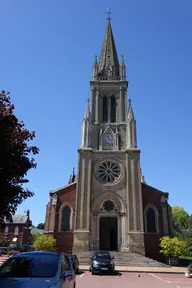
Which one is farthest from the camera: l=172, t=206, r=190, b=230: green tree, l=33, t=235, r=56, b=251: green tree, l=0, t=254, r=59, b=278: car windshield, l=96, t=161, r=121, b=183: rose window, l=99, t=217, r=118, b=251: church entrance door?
l=172, t=206, r=190, b=230: green tree

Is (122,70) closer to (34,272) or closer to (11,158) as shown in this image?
(11,158)

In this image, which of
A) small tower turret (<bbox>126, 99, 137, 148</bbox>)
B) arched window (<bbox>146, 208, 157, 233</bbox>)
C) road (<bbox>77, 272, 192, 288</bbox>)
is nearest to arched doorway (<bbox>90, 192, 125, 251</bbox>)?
arched window (<bbox>146, 208, 157, 233</bbox>)

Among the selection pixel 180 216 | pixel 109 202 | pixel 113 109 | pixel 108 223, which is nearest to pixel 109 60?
pixel 113 109

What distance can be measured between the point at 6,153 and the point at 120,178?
82.4 ft

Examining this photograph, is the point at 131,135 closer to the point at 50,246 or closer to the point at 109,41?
the point at 50,246

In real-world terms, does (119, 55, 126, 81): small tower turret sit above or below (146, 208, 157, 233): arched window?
above

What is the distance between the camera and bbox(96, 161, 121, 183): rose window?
3297 cm

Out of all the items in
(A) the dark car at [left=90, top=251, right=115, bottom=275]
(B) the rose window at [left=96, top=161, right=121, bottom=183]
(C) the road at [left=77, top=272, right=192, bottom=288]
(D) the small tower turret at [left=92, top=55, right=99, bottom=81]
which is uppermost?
(D) the small tower turret at [left=92, top=55, right=99, bottom=81]

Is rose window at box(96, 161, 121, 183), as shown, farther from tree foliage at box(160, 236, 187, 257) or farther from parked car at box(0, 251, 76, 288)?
parked car at box(0, 251, 76, 288)

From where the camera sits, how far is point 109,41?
47625mm

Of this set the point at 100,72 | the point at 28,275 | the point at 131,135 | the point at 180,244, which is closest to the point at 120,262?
the point at 180,244

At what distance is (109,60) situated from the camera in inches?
1736

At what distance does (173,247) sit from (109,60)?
32.8 meters

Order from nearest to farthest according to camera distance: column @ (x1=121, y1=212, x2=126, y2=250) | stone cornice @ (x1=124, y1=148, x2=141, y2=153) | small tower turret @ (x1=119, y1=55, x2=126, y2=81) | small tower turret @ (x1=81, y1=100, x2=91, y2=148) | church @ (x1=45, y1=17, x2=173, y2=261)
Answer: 1. column @ (x1=121, y1=212, x2=126, y2=250)
2. church @ (x1=45, y1=17, x2=173, y2=261)
3. stone cornice @ (x1=124, y1=148, x2=141, y2=153)
4. small tower turret @ (x1=81, y1=100, x2=91, y2=148)
5. small tower turret @ (x1=119, y1=55, x2=126, y2=81)
